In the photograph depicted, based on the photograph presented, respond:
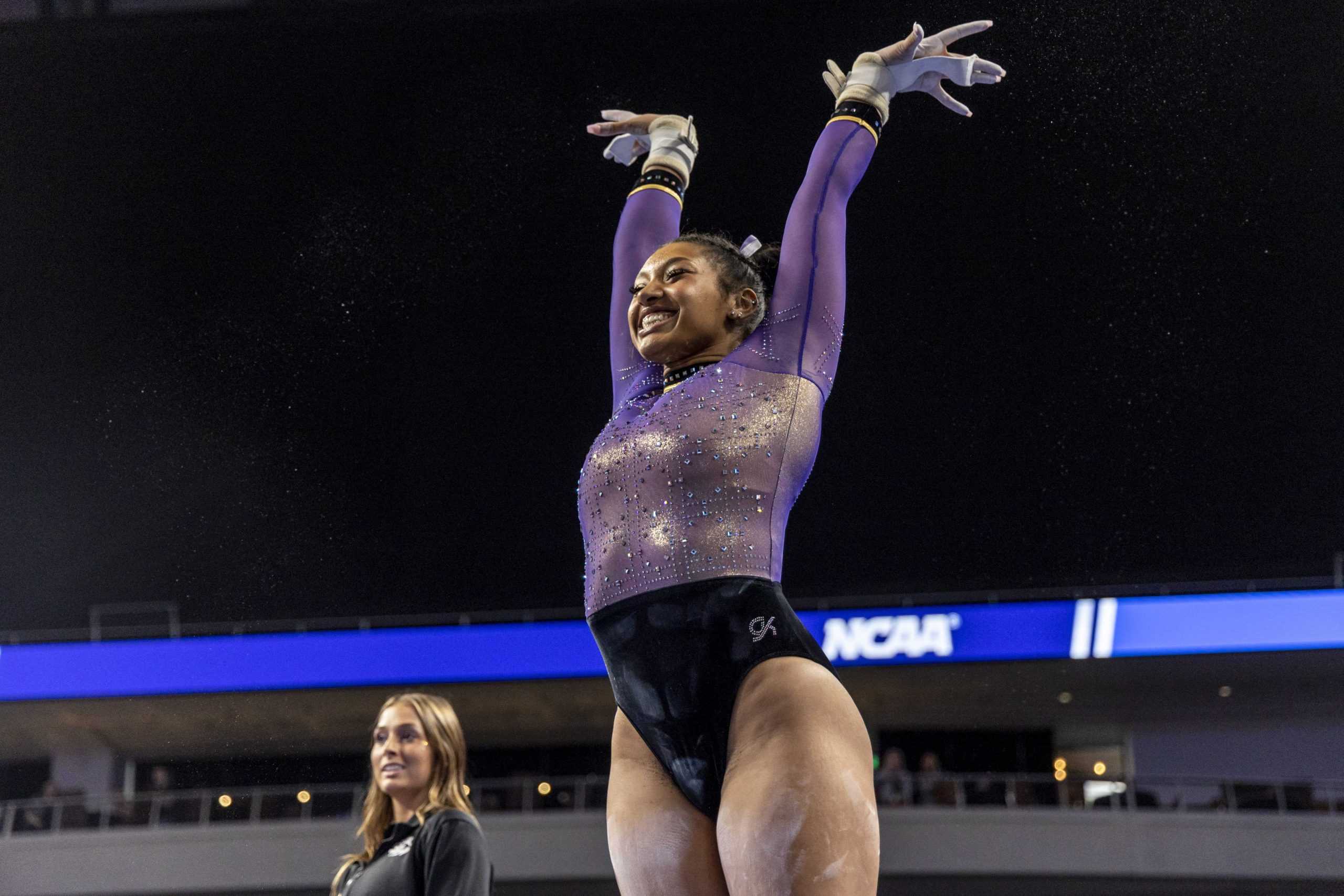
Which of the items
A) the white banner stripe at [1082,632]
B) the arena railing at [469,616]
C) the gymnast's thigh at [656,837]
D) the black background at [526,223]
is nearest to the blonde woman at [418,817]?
the gymnast's thigh at [656,837]

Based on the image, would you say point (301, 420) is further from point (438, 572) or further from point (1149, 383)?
point (438, 572)

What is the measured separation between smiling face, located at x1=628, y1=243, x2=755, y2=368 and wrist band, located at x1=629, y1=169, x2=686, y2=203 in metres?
0.44

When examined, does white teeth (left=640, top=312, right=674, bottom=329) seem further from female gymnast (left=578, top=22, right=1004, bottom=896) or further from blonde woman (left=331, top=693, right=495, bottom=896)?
blonde woman (left=331, top=693, right=495, bottom=896)

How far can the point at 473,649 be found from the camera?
485 inches

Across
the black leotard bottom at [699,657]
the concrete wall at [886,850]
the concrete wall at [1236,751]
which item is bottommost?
the concrete wall at [886,850]

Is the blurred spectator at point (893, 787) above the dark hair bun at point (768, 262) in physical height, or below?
below

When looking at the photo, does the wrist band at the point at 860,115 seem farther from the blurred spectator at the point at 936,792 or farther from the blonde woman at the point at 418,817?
the blurred spectator at the point at 936,792

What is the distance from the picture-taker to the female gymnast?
69.3 inches

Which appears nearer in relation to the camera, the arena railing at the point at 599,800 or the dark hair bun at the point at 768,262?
the dark hair bun at the point at 768,262

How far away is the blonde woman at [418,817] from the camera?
286 cm

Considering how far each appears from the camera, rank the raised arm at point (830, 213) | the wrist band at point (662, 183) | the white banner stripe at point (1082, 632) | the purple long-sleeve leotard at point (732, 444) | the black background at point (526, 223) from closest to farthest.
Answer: the purple long-sleeve leotard at point (732, 444) → the raised arm at point (830, 213) → the wrist band at point (662, 183) → the black background at point (526, 223) → the white banner stripe at point (1082, 632)

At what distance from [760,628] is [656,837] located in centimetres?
36

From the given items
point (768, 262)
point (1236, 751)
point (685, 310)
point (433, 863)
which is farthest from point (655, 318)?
point (1236, 751)

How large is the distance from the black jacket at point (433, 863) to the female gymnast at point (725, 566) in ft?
2.58
